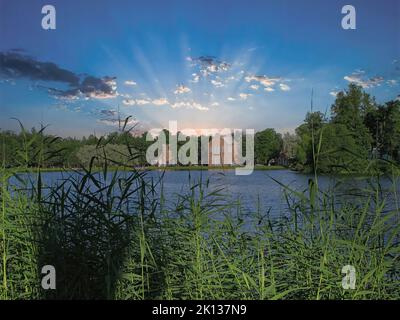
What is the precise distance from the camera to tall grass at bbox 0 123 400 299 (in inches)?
107

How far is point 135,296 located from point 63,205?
78 cm

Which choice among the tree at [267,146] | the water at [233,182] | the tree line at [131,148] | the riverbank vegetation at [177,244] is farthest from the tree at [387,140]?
the tree at [267,146]

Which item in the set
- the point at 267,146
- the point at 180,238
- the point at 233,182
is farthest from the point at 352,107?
the point at 180,238

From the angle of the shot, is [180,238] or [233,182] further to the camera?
[233,182]

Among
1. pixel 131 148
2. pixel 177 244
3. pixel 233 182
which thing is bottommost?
pixel 177 244

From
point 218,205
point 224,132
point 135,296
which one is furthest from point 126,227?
point 224,132

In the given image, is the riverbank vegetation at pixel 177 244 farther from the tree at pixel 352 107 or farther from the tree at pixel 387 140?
the tree at pixel 352 107

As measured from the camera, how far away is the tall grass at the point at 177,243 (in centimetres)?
271

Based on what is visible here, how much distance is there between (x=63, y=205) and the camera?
2.87 metres

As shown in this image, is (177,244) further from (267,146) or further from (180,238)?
(267,146)

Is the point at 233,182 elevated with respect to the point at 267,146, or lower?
lower

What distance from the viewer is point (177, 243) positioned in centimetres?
299

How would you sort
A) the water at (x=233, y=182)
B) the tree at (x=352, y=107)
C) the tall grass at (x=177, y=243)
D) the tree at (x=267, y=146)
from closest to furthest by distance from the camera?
the tall grass at (x=177, y=243)
the water at (x=233, y=182)
the tree at (x=352, y=107)
the tree at (x=267, y=146)
